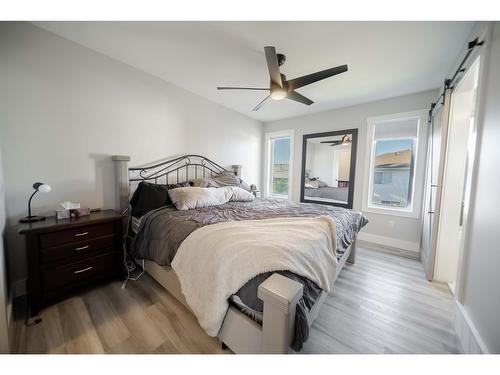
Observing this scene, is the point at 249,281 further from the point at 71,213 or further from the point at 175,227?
the point at 71,213

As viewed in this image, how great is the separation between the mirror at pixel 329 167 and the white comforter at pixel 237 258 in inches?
98.7

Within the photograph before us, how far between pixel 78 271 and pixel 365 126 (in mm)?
4495

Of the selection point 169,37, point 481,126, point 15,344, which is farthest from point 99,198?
point 481,126

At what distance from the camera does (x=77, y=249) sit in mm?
1642

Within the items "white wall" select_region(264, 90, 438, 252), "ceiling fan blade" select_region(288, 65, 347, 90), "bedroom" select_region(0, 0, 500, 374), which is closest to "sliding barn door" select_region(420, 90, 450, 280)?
"bedroom" select_region(0, 0, 500, 374)

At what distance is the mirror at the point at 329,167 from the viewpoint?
11.7 feet

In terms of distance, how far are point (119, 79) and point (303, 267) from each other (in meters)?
2.90

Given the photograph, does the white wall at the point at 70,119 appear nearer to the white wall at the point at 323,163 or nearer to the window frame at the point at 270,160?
the window frame at the point at 270,160

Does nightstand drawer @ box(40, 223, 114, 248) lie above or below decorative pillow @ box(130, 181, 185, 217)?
below

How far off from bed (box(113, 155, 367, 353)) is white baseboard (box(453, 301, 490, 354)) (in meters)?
0.84

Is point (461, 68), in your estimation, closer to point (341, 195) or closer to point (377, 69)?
point (377, 69)

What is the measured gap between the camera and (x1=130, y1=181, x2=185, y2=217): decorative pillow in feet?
6.73

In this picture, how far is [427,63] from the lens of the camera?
209 cm

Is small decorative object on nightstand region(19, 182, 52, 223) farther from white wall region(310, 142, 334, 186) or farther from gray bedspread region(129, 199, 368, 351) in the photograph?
white wall region(310, 142, 334, 186)
